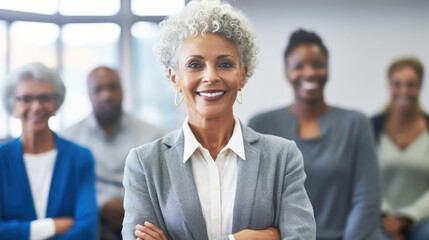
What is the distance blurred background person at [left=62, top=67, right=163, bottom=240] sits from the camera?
2090 millimetres

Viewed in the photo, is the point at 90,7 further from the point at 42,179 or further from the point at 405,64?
the point at 405,64

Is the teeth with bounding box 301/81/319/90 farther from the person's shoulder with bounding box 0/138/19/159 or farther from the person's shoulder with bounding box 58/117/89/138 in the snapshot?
the person's shoulder with bounding box 0/138/19/159

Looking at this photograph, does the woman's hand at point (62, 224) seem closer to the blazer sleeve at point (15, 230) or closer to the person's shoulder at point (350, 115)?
the blazer sleeve at point (15, 230)

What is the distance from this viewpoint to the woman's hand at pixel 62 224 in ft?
5.24

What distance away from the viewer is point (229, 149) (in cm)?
104

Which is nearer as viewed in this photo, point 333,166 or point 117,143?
point 333,166

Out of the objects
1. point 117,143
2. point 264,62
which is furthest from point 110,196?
point 264,62

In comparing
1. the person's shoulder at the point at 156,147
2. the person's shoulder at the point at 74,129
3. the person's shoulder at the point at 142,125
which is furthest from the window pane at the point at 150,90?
the person's shoulder at the point at 156,147

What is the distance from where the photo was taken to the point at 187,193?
98cm

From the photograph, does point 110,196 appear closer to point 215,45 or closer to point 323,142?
point 323,142

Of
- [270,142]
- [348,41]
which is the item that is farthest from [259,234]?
[348,41]

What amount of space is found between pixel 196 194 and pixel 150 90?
5.16ft

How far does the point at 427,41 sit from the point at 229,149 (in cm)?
214

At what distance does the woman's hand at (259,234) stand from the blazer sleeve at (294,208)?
1cm
